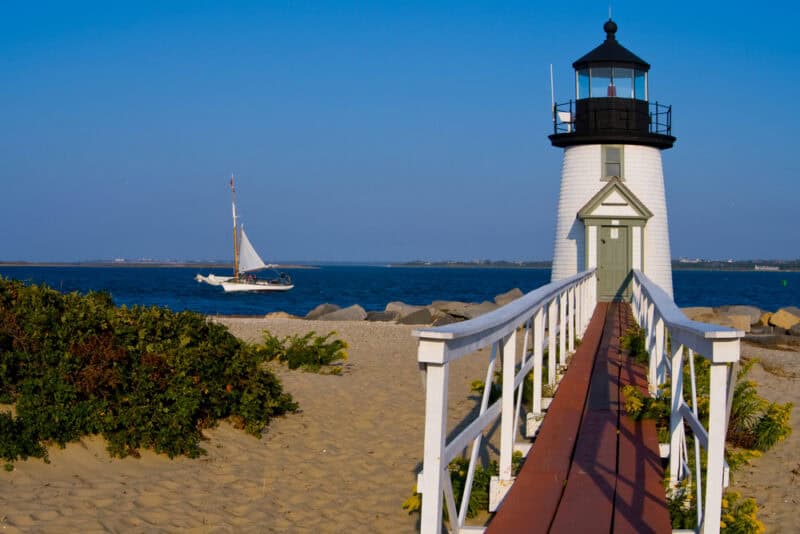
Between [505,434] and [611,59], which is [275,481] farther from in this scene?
[611,59]

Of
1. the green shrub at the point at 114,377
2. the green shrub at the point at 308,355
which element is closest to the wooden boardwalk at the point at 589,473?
the green shrub at the point at 114,377

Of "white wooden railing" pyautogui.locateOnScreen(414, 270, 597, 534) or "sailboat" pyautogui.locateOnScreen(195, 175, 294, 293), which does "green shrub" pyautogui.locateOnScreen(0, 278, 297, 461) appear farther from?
"sailboat" pyautogui.locateOnScreen(195, 175, 294, 293)

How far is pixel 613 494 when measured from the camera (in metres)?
4.97

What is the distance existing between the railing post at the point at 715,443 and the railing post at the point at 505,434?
1.52 meters

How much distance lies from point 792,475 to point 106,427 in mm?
6980

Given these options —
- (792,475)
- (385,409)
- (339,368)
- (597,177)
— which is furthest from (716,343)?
(597,177)

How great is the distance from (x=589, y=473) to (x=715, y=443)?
1.59m

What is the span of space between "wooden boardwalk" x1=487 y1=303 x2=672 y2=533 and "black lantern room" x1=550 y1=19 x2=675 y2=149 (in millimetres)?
12754

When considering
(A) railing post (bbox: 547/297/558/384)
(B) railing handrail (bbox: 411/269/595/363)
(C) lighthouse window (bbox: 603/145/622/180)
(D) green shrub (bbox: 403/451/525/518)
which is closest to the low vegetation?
(A) railing post (bbox: 547/297/558/384)

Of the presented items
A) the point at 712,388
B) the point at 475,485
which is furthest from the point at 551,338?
the point at 712,388

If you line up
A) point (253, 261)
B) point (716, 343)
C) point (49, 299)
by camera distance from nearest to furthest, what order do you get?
point (716, 343)
point (49, 299)
point (253, 261)

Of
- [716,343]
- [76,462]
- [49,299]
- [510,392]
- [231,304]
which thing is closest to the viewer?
[716,343]

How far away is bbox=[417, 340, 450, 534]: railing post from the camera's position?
347 centimetres

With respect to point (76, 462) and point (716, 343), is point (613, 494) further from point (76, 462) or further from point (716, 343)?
point (76, 462)
